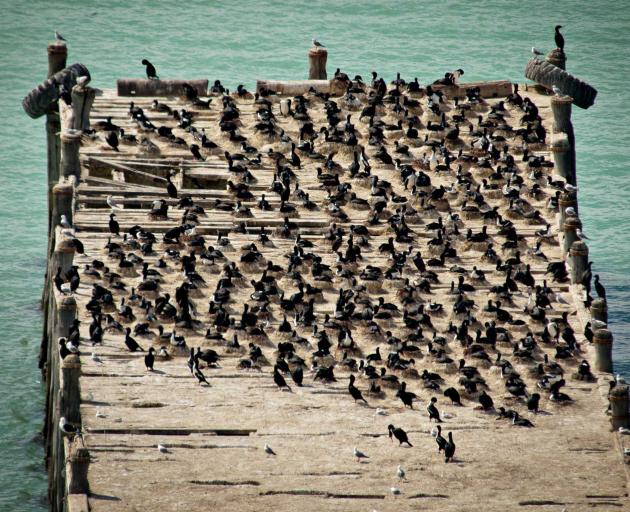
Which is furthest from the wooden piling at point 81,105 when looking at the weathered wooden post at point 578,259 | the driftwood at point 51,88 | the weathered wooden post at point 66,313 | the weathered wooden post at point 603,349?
the weathered wooden post at point 603,349

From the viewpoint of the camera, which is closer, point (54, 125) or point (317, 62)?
point (54, 125)

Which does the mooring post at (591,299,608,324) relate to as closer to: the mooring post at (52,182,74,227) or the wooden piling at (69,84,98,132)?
the mooring post at (52,182,74,227)

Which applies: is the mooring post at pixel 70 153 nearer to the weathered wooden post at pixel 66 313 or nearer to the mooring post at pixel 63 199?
the mooring post at pixel 63 199

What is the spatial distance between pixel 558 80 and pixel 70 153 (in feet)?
60.2

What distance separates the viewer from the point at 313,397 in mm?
44281

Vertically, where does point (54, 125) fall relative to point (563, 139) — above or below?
below

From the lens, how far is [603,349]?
4584 cm

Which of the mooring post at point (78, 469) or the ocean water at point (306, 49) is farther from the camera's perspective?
the ocean water at point (306, 49)

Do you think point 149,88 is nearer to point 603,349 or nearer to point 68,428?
point 603,349

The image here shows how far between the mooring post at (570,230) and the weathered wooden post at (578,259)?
0.96 meters

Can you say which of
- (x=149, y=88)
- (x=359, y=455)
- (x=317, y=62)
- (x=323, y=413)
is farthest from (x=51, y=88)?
(x=359, y=455)

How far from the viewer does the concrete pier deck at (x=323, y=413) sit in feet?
131

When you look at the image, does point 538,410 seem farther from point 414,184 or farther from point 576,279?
point 414,184

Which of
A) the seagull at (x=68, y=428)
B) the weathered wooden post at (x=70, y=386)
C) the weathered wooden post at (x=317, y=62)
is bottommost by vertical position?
the seagull at (x=68, y=428)
